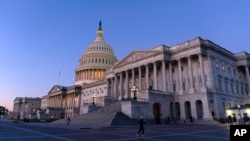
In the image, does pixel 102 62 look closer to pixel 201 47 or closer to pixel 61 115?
pixel 61 115

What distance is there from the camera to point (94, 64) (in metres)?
114

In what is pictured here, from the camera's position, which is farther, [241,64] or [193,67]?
[241,64]

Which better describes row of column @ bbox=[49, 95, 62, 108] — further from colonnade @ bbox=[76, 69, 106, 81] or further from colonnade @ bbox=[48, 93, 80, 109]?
colonnade @ bbox=[76, 69, 106, 81]

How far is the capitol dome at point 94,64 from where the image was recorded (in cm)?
11287

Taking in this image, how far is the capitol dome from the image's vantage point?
112869 millimetres

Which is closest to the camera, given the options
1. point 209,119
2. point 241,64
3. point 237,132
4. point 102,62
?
point 237,132

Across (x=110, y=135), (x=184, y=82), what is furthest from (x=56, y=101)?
(x=110, y=135)

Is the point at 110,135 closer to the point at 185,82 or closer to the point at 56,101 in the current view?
the point at 185,82

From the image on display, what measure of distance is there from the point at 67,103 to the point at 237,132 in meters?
108

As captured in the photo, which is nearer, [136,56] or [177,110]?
[177,110]

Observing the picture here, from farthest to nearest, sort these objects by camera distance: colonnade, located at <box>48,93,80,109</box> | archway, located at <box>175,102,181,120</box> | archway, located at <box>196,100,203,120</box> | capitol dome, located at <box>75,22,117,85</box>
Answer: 1. capitol dome, located at <box>75,22,117,85</box>
2. colonnade, located at <box>48,93,80,109</box>
3. archway, located at <box>175,102,181,120</box>
4. archway, located at <box>196,100,203,120</box>

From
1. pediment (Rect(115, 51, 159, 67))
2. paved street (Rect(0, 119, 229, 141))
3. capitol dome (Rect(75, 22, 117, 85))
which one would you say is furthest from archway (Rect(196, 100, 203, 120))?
capitol dome (Rect(75, 22, 117, 85))

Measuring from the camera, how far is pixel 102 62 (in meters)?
118

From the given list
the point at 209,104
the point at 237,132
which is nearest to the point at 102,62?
the point at 209,104
